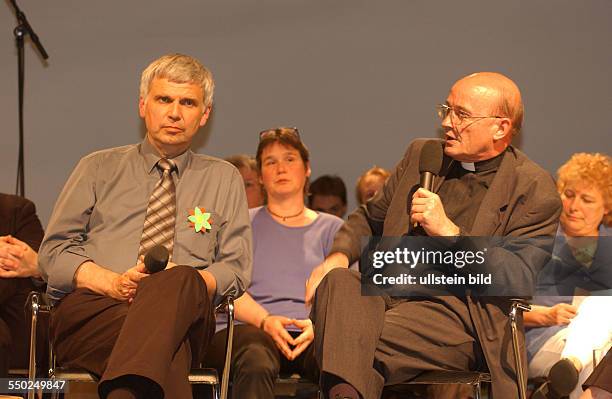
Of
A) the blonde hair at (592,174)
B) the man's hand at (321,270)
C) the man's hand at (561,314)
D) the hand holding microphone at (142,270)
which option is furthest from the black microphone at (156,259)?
the blonde hair at (592,174)

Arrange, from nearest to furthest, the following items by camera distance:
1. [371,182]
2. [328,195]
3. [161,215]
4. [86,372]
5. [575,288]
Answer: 1. [86,372]
2. [161,215]
3. [575,288]
4. [371,182]
5. [328,195]

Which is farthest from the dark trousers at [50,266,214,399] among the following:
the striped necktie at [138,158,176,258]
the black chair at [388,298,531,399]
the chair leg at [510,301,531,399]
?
the chair leg at [510,301,531,399]

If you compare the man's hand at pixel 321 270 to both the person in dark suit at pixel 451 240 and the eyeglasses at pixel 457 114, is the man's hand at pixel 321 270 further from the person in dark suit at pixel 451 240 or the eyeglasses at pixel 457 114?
the eyeglasses at pixel 457 114

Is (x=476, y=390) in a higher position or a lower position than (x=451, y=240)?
lower

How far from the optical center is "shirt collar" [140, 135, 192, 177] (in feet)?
12.5

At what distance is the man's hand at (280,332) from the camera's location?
396 cm

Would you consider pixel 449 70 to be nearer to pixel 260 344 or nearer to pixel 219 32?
pixel 219 32

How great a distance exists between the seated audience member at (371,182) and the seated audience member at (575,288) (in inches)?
37.9

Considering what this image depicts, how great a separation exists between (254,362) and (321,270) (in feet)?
1.53

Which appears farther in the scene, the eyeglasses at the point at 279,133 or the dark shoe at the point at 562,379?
the eyeglasses at the point at 279,133

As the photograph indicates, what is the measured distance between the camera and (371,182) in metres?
5.11

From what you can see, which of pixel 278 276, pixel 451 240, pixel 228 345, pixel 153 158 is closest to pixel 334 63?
pixel 278 276

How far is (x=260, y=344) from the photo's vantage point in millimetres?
3846

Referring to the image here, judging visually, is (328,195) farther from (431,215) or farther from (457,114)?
(431,215)
